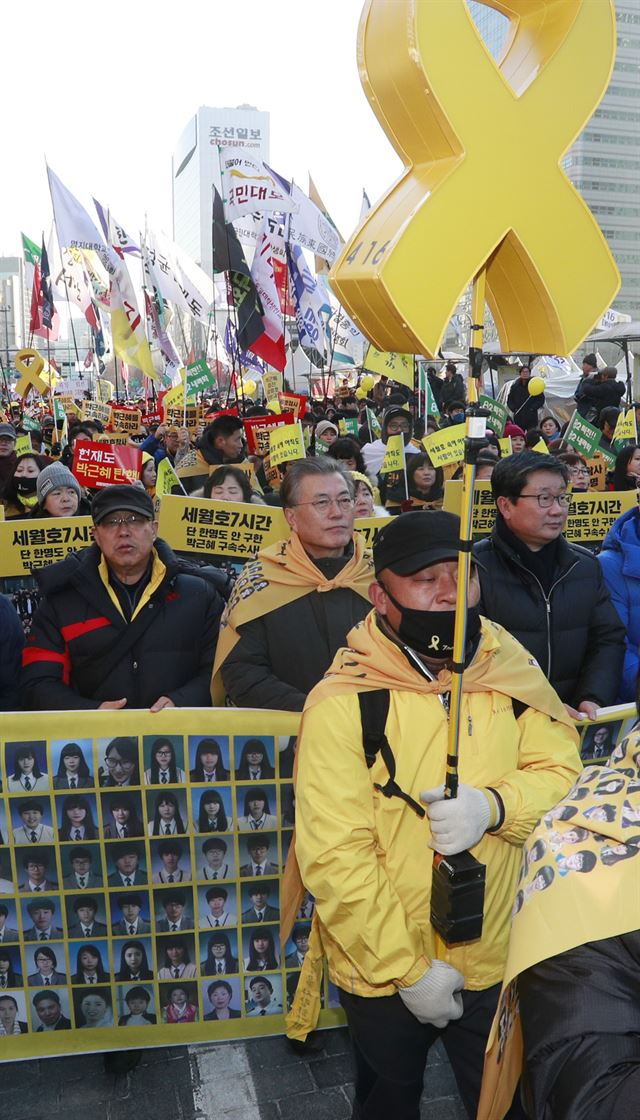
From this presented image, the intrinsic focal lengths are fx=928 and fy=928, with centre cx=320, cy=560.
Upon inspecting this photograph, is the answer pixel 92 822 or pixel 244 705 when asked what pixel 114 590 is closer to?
pixel 244 705

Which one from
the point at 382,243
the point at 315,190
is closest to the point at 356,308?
the point at 382,243

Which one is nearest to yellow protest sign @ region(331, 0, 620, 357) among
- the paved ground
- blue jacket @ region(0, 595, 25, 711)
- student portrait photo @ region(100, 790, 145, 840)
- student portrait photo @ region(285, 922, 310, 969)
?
student portrait photo @ region(100, 790, 145, 840)

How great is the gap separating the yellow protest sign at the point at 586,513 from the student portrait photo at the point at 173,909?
3.50 meters

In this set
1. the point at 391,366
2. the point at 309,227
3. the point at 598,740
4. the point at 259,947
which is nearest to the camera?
the point at 259,947

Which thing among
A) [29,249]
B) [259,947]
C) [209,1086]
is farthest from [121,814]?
[29,249]

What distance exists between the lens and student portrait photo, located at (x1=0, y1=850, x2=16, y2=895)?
3119 mm

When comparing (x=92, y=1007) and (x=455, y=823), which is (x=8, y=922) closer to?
(x=92, y=1007)

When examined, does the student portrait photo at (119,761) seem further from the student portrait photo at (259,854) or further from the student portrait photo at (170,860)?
the student portrait photo at (259,854)

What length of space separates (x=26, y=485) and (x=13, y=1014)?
4.96 meters

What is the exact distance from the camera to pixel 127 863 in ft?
10.4

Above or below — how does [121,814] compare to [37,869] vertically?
above

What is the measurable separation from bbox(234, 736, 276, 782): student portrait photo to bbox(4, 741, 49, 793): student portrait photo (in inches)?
25.2

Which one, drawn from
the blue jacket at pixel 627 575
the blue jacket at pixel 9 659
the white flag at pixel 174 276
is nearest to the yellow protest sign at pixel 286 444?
the blue jacket at pixel 627 575

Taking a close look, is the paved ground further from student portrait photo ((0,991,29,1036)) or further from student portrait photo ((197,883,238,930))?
student portrait photo ((197,883,238,930))
